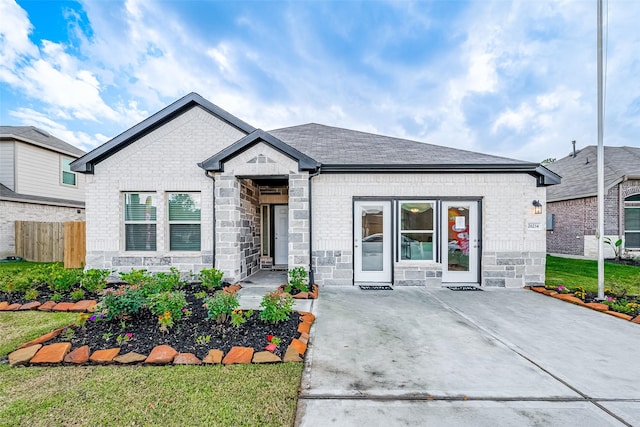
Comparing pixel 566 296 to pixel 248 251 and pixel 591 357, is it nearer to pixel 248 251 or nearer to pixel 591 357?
pixel 591 357

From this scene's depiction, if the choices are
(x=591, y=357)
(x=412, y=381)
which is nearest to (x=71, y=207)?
(x=412, y=381)

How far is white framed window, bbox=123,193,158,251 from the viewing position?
286 inches

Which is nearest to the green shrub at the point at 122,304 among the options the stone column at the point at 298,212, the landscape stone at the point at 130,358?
the landscape stone at the point at 130,358

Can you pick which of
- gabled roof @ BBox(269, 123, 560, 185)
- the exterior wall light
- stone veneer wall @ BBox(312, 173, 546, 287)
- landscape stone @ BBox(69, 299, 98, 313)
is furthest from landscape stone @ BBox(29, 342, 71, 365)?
the exterior wall light

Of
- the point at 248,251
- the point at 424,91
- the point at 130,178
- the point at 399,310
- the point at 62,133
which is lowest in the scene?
the point at 399,310

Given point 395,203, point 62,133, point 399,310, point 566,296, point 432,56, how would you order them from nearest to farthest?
point 399,310
point 566,296
point 395,203
point 432,56
point 62,133

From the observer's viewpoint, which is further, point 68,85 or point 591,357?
point 68,85

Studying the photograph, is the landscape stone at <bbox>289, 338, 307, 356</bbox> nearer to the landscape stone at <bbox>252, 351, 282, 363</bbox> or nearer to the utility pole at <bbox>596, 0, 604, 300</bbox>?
the landscape stone at <bbox>252, 351, 282, 363</bbox>

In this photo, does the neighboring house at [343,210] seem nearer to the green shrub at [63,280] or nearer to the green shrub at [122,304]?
the green shrub at [63,280]

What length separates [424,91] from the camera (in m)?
15.2

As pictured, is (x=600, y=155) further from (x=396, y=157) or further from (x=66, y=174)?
(x=66, y=174)

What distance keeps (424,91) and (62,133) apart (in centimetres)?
2399

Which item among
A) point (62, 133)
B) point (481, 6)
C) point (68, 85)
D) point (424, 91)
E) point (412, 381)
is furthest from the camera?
point (62, 133)

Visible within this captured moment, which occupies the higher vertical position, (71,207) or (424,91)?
(424,91)
